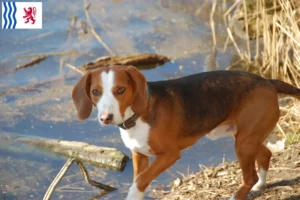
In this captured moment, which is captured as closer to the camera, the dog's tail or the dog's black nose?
the dog's black nose

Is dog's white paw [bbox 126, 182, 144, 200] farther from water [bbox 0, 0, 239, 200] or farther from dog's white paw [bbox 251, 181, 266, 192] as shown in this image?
water [bbox 0, 0, 239, 200]

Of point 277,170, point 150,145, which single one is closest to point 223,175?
point 277,170

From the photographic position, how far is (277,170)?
6375mm

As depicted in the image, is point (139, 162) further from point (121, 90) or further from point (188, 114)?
point (121, 90)

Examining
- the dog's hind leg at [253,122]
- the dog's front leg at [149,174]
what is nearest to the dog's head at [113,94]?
the dog's front leg at [149,174]

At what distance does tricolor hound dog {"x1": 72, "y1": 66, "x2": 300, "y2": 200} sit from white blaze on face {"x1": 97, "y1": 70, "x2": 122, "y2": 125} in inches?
2.2

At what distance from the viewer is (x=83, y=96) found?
16.9 feet

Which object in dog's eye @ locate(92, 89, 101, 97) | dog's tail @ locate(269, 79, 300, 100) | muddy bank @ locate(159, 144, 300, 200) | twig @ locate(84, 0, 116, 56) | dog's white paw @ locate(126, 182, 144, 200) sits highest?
dog's eye @ locate(92, 89, 101, 97)

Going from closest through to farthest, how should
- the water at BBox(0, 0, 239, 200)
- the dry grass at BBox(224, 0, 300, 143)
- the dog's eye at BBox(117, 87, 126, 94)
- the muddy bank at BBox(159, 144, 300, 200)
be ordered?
the dog's eye at BBox(117, 87, 126, 94), the muddy bank at BBox(159, 144, 300, 200), the water at BBox(0, 0, 239, 200), the dry grass at BBox(224, 0, 300, 143)


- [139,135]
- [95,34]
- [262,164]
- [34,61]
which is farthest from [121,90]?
[95,34]

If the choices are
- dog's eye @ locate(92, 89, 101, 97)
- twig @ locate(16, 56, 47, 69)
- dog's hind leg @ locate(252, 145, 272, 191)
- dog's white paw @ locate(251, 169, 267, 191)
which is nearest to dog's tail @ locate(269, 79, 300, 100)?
dog's hind leg @ locate(252, 145, 272, 191)

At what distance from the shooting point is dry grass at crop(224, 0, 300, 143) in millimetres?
8008

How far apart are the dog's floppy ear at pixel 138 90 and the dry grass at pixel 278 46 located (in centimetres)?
253

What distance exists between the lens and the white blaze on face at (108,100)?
4.86 metres
